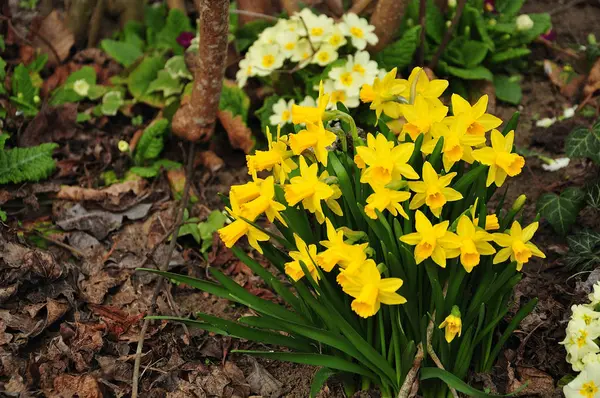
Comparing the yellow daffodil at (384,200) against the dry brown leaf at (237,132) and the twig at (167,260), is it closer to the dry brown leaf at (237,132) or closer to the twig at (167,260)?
the twig at (167,260)

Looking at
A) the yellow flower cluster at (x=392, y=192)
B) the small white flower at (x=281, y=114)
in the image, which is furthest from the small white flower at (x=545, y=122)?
the yellow flower cluster at (x=392, y=192)

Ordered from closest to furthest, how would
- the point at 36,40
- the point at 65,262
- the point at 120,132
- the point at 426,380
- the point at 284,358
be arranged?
the point at 284,358, the point at 426,380, the point at 65,262, the point at 120,132, the point at 36,40

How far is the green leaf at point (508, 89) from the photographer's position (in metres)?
3.32

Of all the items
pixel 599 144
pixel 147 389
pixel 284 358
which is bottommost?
pixel 147 389

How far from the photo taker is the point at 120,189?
2982 mm

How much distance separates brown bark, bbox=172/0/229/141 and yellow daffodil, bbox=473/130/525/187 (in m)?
1.18

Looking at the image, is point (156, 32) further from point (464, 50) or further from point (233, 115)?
point (464, 50)

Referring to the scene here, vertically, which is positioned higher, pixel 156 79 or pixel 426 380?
pixel 156 79

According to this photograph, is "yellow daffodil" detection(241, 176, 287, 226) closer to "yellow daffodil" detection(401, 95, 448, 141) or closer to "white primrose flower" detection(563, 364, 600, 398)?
"yellow daffodil" detection(401, 95, 448, 141)

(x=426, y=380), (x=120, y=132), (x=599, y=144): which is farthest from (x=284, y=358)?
(x=120, y=132)

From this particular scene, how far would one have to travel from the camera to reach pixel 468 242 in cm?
174

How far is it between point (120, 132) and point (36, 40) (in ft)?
2.52

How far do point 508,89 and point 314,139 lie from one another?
1758 millimetres

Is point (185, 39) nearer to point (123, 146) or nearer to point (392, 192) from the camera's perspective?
point (123, 146)
